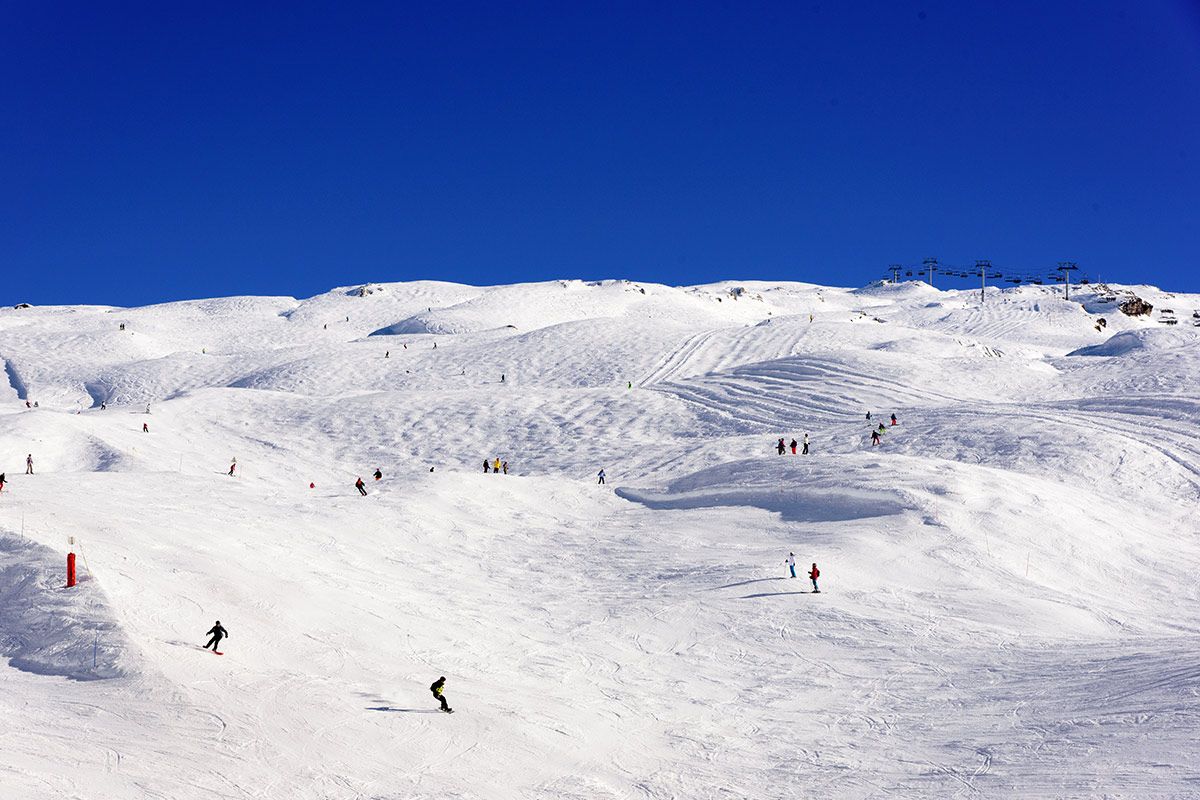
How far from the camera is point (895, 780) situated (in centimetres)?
1534

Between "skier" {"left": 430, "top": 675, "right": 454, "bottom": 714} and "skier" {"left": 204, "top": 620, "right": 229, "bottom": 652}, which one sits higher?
"skier" {"left": 204, "top": 620, "right": 229, "bottom": 652}

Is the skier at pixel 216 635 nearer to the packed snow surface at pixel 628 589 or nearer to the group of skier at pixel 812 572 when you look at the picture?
the packed snow surface at pixel 628 589

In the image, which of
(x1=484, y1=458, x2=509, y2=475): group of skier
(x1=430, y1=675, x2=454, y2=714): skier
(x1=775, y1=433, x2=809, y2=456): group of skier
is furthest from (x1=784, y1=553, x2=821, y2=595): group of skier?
(x1=484, y1=458, x2=509, y2=475): group of skier

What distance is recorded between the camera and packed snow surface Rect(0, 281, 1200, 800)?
15.3 meters

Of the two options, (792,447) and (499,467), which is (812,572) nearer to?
(792,447)

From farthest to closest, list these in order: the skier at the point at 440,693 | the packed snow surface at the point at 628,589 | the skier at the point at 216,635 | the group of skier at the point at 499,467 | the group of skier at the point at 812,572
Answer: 1. the group of skier at the point at 499,467
2. the group of skier at the point at 812,572
3. the skier at the point at 216,635
4. the skier at the point at 440,693
5. the packed snow surface at the point at 628,589

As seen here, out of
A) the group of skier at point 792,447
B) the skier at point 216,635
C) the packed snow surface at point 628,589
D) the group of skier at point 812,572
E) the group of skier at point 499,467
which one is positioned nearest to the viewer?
the packed snow surface at point 628,589

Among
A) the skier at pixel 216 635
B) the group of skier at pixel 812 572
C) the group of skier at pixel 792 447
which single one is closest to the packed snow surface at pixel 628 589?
the group of skier at pixel 812 572

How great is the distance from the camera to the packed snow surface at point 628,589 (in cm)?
1534

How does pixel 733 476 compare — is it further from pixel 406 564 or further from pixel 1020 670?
pixel 1020 670

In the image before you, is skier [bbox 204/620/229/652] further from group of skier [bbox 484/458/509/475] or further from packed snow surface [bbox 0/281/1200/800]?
group of skier [bbox 484/458/509/475]

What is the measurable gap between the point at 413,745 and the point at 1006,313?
328 ft

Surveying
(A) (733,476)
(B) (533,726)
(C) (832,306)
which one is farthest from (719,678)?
(C) (832,306)

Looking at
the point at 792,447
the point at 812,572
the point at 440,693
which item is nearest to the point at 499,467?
the point at 792,447
